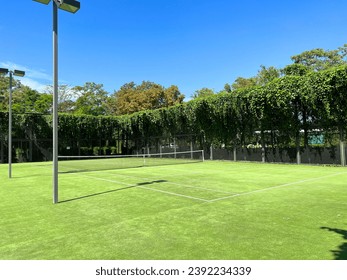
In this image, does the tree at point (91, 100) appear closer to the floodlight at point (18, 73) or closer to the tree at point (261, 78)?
the tree at point (261, 78)

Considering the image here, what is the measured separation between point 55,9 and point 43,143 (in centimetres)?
2950

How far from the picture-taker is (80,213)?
6609 millimetres

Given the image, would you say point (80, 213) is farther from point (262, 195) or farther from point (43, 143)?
Answer: point (43, 143)

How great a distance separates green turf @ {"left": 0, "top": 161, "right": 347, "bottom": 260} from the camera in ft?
13.6

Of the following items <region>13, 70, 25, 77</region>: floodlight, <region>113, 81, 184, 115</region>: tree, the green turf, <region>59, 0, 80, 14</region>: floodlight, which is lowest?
the green turf

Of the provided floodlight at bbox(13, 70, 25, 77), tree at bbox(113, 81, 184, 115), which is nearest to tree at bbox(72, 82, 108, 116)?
tree at bbox(113, 81, 184, 115)

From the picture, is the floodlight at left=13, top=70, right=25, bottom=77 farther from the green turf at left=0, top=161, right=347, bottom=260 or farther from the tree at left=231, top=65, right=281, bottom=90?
the tree at left=231, top=65, right=281, bottom=90

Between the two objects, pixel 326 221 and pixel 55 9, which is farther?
pixel 55 9

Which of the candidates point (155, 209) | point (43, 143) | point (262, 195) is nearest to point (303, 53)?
point (43, 143)

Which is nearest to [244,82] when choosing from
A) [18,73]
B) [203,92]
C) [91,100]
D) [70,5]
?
[203,92]

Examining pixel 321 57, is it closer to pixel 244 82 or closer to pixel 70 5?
pixel 244 82

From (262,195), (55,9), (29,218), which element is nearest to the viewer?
(29,218)

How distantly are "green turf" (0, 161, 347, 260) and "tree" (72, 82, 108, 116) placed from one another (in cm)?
5131
